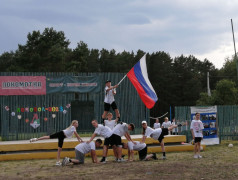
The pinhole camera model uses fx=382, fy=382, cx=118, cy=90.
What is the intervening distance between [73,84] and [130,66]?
42.6 m

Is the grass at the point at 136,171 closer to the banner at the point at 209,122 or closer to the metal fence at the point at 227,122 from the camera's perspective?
the banner at the point at 209,122

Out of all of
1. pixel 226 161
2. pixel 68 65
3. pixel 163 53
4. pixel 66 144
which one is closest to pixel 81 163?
pixel 66 144

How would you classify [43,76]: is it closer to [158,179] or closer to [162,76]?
[158,179]

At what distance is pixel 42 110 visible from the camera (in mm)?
22172

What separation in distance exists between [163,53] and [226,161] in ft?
178

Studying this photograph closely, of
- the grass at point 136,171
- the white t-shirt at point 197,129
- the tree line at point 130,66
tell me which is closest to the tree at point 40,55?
the tree line at point 130,66

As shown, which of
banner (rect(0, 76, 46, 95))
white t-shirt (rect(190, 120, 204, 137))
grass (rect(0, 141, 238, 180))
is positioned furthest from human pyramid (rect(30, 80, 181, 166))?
banner (rect(0, 76, 46, 95))

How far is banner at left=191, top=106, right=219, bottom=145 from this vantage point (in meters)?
20.5

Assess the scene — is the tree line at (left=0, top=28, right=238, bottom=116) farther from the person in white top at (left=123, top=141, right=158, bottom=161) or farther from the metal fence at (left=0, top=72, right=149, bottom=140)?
the person in white top at (left=123, top=141, right=158, bottom=161)

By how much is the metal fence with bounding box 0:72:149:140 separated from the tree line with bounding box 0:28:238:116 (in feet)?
68.3

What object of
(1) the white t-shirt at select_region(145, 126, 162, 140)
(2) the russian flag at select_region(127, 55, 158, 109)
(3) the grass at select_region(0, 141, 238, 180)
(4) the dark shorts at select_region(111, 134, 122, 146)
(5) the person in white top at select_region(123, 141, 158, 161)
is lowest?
(3) the grass at select_region(0, 141, 238, 180)

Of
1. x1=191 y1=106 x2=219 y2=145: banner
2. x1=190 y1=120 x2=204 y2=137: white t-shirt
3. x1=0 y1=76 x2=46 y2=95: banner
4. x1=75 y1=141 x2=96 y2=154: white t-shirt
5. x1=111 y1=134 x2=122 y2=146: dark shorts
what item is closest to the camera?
x1=75 y1=141 x2=96 y2=154: white t-shirt

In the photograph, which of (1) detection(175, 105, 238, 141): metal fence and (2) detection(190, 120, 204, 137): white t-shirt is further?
(1) detection(175, 105, 238, 141): metal fence

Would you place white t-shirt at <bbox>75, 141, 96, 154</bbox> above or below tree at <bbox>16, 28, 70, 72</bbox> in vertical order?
below
